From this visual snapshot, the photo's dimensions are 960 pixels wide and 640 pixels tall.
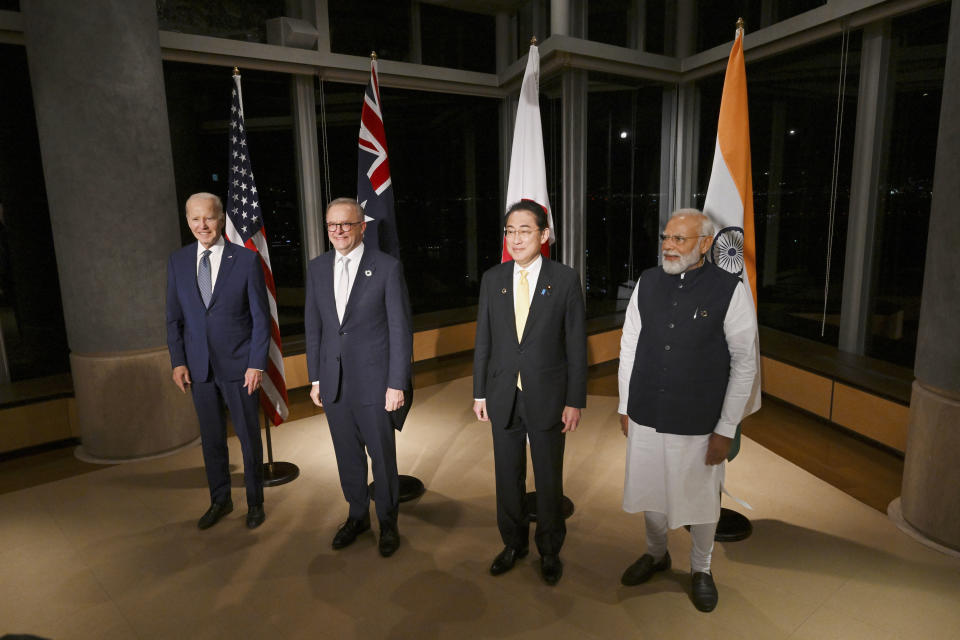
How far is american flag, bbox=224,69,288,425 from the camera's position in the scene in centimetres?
371

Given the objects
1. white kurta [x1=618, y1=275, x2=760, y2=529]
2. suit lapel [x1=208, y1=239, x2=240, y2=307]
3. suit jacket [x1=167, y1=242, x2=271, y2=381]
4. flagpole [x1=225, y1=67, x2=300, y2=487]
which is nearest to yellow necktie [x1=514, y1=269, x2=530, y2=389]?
white kurta [x1=618, y1=275, x2=760, y2=529]

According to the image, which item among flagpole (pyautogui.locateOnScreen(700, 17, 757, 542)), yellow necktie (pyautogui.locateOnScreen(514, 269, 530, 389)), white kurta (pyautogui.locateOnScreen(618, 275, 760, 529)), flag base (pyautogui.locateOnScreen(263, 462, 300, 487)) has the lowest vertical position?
flag base (pyautogui.locateOnScreen(263, 462, 300, 487))

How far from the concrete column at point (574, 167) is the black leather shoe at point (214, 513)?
405 centimetres

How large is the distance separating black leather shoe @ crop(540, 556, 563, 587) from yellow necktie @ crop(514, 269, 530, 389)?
31.9 inches

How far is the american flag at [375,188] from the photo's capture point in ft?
11.9

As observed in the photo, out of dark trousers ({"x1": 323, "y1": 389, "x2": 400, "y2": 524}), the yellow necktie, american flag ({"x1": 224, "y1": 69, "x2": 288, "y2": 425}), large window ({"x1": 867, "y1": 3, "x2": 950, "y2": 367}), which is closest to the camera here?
the yellow necktie

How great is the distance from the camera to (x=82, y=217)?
396 centimetres

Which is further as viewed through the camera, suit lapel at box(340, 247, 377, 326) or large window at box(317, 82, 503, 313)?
large window at box(317, 82, 503, 313)

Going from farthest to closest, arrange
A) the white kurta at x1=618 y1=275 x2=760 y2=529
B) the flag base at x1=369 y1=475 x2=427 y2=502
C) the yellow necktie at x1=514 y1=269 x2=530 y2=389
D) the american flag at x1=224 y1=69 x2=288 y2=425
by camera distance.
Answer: the american flag at x1=224 y1=69 x2=288 y2=425 < the flag base at x1=369 y1=475 x2=427 y2=502 < the yellow necktie at x1=514 y1=269 x2=530 y2=389 < the white kurta at x1=618 y1=275 x2=760 y2=529

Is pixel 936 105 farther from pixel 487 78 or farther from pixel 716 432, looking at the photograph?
pixel 487 78

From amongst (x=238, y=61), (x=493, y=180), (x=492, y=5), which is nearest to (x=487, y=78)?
(x=492, y=5)

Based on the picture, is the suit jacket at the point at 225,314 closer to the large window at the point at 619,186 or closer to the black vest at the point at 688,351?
the black vest at the point at 688,351

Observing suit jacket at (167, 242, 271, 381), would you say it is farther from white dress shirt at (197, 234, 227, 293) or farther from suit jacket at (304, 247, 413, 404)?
suit jacket at (304, 247, 413, 404)

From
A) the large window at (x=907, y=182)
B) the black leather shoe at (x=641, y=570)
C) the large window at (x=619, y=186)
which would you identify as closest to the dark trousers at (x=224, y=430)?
the black leather shoe at (x=641, y=570)
